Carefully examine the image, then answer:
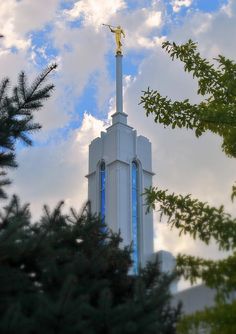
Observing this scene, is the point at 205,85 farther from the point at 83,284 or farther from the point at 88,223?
the point at 83,284

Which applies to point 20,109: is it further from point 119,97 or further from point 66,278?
point 119,97

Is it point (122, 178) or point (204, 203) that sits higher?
point (122, 178)

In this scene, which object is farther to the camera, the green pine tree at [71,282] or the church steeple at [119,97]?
the church steeple at [119,97]

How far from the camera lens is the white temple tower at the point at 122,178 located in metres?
34.7

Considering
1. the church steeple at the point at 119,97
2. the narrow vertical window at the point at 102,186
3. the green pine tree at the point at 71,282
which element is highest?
the church steeple at the point at 119,97

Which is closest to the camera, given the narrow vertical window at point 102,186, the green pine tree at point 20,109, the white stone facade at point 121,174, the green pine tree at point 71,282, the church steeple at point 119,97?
the green pine tree at point 71,282

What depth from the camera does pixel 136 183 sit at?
118 ft

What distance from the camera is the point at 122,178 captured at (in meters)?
35.5

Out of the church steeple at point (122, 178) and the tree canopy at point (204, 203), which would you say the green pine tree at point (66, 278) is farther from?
the church steeple at point (122, 178)

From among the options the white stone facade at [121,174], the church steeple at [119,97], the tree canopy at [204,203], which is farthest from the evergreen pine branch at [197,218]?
the church steeple at [119,97]

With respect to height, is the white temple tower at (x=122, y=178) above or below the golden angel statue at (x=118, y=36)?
below

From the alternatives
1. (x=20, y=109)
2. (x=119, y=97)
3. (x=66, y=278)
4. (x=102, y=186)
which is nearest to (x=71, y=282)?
(x=66, y=278)

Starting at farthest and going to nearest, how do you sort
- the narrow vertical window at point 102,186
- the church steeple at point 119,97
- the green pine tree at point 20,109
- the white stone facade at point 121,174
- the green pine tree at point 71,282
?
the church steeple at point 119,97 → the narrow vertical window at point 102,186 → the white stone facade at point 121,174 → the green pine tree at point 20,109 → the green pine tree at point 71,282

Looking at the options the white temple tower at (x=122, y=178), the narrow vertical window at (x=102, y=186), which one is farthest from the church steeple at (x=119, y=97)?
the narrow vertical window at (x=102, y=186)
